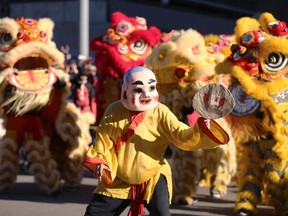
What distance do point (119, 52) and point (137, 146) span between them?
530 centimetres

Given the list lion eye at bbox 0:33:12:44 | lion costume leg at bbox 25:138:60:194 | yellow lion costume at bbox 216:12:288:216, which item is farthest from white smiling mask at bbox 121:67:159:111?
lion eye at bbox 0:33:12:44

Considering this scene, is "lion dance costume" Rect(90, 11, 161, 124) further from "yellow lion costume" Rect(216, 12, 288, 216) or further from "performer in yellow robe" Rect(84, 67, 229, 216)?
"performer in yellow robe" Rect(84, 67, 229, 216)

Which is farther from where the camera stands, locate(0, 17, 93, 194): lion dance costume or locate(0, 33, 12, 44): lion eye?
locate(0, 33, 12, 44): lion eye

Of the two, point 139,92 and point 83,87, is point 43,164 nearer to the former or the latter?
point 139,92

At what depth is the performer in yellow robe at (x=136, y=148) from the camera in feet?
18.0

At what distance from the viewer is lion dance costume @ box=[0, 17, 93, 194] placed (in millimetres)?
8836

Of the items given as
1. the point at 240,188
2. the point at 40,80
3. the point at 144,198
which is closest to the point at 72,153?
the point at 40,80

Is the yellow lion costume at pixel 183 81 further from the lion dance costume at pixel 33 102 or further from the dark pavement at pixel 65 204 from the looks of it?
the lion dance costume at pixel 33 102

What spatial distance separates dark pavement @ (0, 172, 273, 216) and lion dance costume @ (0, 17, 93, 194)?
24 cm

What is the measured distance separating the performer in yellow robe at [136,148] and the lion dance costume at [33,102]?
11.3 ft

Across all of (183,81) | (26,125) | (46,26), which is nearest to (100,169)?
(183,81)

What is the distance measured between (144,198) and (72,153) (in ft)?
13.4

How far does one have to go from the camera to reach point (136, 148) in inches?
216

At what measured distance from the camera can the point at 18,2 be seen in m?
26.8
